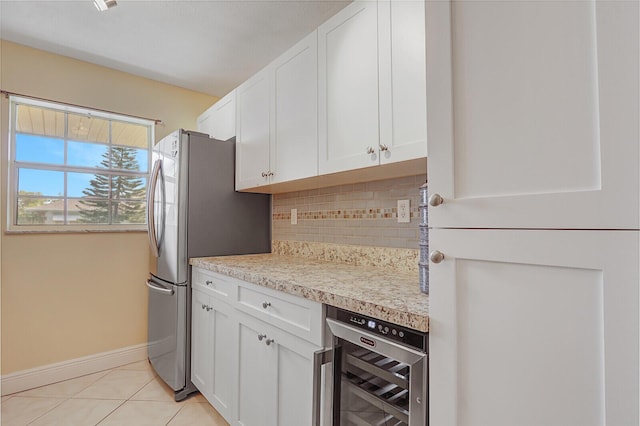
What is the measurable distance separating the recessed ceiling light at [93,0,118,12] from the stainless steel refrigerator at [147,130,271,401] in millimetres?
763

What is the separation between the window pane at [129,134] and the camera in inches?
111

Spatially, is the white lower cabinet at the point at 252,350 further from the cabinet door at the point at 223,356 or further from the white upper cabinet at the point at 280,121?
the white upper cabinet at the point at 280,121

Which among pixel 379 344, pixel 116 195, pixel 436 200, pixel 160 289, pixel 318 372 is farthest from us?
pixel 116 195

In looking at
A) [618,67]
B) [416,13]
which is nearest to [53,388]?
[416,13]

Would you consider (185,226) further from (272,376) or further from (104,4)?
(104,4)

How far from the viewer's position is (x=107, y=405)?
2.15 meters

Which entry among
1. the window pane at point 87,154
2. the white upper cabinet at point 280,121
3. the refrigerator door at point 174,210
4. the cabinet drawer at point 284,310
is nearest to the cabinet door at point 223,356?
the cabinet drawer at point 284,310

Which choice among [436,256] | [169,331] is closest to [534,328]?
[436,256]

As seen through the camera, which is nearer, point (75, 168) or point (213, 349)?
point (213, 349)

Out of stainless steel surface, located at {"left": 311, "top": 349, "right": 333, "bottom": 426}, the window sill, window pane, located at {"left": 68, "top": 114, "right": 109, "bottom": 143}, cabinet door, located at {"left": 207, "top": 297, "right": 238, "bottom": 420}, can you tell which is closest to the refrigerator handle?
the window sill

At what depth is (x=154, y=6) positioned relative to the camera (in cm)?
193

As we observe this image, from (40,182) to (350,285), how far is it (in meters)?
2.57

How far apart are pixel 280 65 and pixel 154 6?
81 centimetres

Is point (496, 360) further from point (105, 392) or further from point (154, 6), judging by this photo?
point (105, 392)
